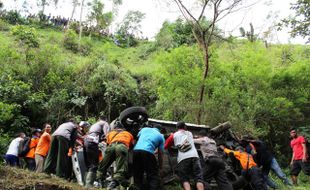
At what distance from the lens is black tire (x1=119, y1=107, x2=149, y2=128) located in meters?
8.44

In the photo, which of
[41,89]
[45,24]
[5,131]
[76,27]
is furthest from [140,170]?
[45,24]

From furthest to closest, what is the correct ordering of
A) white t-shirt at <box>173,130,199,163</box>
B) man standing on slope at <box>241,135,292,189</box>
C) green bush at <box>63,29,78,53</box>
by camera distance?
green bush at <box>63,29,78,53</box>, man standing on slope at <box>241,135,292,189</box>, white t-shirt at <box>173,130,199,163</box>

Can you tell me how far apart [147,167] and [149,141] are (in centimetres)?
49

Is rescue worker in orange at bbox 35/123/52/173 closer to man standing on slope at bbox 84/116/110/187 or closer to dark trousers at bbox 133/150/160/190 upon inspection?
man standing on slope at bbox 84/116/110/187

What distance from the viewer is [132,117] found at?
28.0 feet

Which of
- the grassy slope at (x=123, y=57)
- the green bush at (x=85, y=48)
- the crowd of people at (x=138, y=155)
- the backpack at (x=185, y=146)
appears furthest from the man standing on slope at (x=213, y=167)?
the green bush at (x=85, y=48)

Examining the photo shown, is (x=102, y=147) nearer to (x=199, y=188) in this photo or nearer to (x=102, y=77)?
(x=199, y=188)

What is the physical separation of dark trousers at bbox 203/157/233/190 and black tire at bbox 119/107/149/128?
1.82 meters

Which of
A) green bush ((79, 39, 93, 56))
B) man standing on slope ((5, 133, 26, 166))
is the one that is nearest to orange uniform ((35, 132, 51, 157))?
man standing on slope ((5, 133, 26, 166))

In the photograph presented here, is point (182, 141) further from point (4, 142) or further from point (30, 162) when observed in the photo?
point (4, 142)

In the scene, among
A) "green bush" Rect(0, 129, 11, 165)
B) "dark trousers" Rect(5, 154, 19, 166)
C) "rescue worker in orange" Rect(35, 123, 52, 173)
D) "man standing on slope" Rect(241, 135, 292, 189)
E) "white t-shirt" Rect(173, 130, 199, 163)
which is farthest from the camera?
"green bush" Rect(0, 129, 11, 165)

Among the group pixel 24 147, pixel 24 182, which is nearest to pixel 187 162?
pixel 24 182

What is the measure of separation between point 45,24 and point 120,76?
2175 cm

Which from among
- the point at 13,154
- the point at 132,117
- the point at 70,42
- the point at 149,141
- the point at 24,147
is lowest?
the point at 13,154
